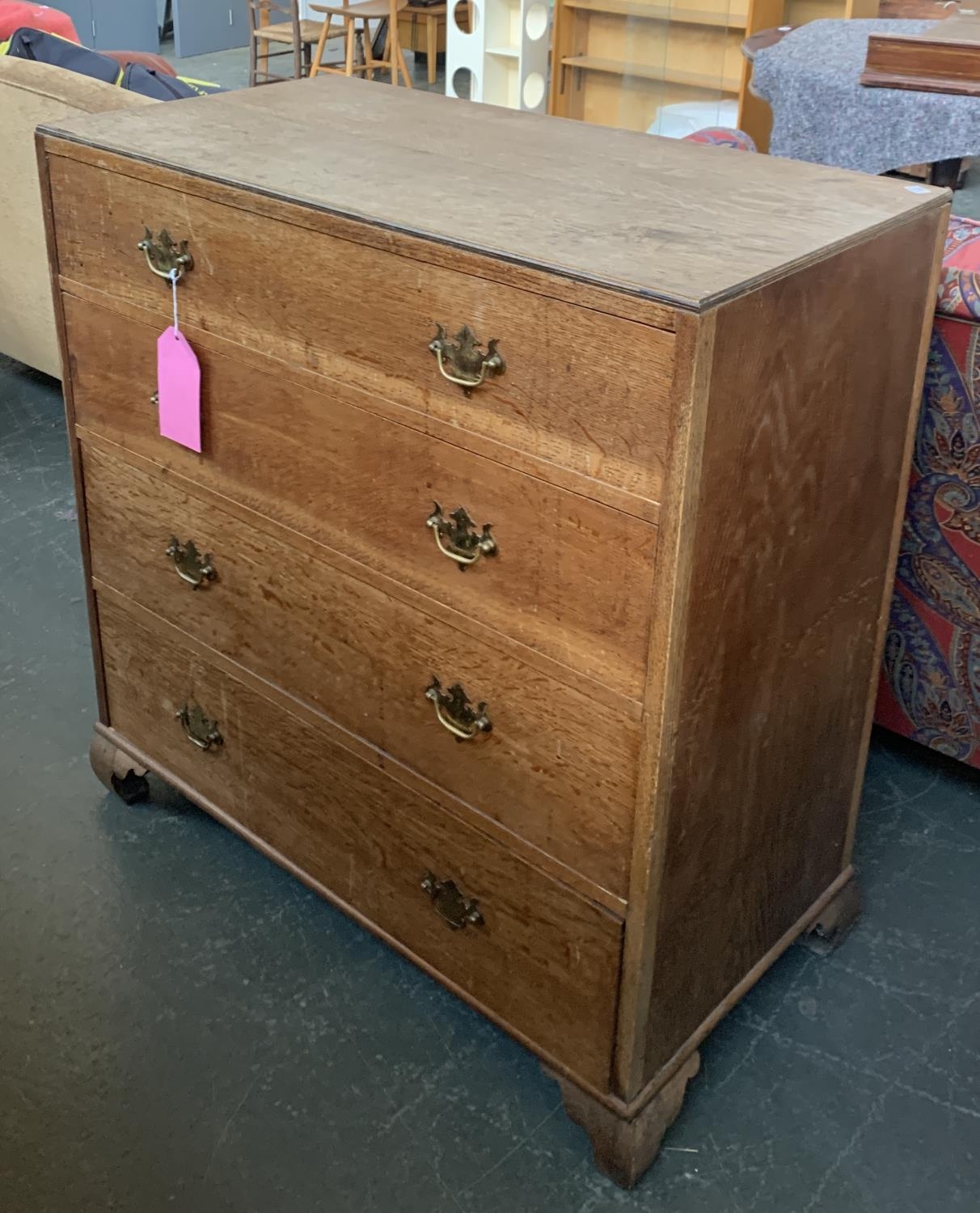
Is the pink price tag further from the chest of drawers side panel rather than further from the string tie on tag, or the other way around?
the chest of drawers side panel

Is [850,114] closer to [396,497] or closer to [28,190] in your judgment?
[28,190]

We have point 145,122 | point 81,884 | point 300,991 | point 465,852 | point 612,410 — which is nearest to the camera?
point 612,410

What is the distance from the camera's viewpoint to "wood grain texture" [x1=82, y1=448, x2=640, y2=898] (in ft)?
3.97

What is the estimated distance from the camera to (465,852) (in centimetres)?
139

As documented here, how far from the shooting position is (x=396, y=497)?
1.27 metres

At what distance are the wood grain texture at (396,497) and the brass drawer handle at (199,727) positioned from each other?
0.34m

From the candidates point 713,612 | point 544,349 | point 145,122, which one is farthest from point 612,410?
point 145,122

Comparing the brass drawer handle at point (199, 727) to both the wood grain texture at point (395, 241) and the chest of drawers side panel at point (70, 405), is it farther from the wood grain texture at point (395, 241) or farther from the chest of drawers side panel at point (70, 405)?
the wood grain texture at point (395, 241)

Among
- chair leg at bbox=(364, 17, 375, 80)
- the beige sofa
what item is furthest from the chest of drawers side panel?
chair leg at bbox=(364, 17, 375, 80)

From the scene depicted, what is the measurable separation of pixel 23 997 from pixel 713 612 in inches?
39.5

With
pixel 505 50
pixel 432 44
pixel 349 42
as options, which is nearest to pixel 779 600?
pixel 505 50

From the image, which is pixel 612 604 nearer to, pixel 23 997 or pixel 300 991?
pixel 300 991

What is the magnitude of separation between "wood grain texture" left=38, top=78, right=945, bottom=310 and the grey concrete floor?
635 millimetres

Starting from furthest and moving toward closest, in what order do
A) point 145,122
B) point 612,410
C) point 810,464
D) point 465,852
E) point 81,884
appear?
point 81,884, point 145,122, point 465,852, point 810,464, point 612,410
